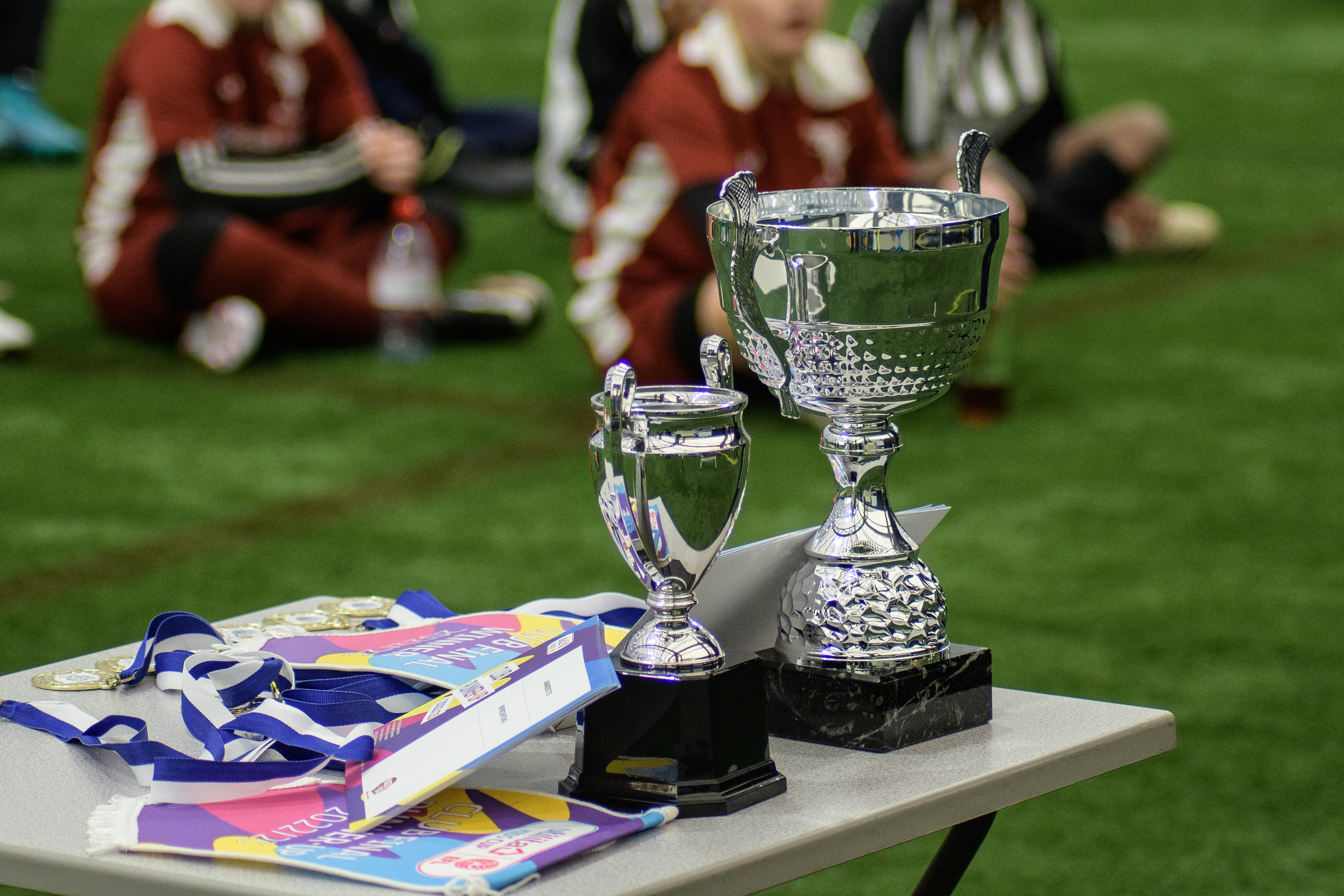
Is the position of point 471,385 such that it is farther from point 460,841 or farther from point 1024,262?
point 460,841

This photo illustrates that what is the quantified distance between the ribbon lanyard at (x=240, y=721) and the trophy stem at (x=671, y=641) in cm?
16

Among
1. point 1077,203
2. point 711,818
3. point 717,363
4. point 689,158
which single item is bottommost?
point 1077,203

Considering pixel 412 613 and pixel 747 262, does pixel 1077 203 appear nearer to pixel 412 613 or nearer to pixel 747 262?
pixel 412 613

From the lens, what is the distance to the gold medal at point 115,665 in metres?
1.21

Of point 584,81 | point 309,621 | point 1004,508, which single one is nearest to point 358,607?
point 309,621

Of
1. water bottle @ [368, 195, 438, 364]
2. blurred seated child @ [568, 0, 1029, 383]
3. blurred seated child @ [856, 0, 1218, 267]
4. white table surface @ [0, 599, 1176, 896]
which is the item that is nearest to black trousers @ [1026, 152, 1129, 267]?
blurred seated child @ [856, 0, 1218, 267]

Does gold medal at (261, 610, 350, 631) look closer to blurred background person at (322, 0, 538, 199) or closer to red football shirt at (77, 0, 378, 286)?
red football shirt at (77, 0, 378, 286)

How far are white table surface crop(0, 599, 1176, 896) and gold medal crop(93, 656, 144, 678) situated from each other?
0.8 inches

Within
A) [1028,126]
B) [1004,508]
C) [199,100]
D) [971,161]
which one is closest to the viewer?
[971,161]

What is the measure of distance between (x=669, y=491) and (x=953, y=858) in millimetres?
327

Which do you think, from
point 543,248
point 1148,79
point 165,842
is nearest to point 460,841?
point 165,842

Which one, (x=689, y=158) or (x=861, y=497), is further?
(x=689, y=158)

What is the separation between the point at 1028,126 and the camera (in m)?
4.79

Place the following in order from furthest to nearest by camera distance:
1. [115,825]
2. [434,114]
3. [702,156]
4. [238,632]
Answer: [434,114] < [702,156] < [238,632] < [115,825]
